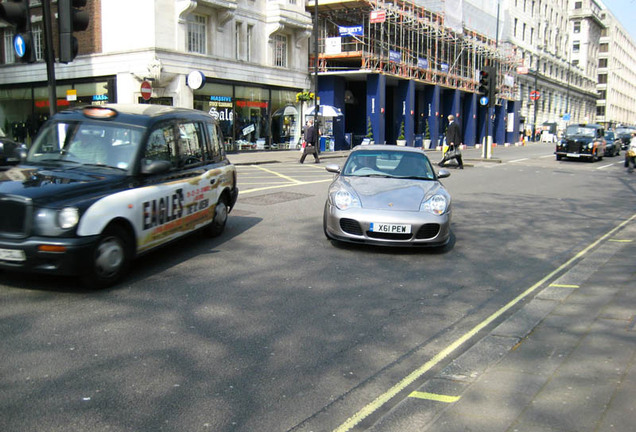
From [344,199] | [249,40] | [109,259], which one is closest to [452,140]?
[249,40]

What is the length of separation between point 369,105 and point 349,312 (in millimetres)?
34654

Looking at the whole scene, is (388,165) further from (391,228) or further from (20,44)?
(20,44)

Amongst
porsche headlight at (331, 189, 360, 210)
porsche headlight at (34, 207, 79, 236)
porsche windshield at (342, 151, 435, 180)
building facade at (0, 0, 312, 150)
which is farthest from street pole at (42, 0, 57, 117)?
building facade at (0, 0, 312, 150)

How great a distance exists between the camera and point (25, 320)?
15.7 feet

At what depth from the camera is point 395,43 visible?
4069 cm

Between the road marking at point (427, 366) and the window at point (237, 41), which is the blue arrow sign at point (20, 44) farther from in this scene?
the window at point (237, 41)

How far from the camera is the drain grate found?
39.4 feet

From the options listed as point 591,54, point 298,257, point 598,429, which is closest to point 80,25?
point 298,257

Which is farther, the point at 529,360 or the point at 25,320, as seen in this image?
the point at 25,320

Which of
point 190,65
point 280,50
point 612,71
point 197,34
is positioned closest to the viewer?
point 190,65

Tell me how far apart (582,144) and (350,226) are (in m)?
25.2

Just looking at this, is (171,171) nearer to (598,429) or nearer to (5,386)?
(5,386)

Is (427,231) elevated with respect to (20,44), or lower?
lower

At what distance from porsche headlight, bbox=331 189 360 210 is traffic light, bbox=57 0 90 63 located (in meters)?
4.26
